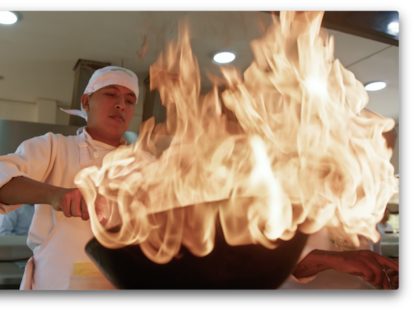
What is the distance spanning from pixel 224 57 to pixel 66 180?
625 millimetres

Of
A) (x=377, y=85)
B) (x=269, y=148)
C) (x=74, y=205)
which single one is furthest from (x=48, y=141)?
(x=377, y=85)

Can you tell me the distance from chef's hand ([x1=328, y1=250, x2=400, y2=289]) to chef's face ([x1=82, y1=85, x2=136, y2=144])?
65 centimetres

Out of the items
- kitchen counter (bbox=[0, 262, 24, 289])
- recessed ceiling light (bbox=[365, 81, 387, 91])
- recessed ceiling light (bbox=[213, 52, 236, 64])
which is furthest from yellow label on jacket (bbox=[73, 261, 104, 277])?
recessed ceiling light (bbox=[365, 81, 387, 91])

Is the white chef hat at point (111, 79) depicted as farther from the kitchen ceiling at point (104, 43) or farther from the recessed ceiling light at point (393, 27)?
the recessed ceiling light at point (393, 27)

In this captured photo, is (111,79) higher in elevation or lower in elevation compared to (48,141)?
higher

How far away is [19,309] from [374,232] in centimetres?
84

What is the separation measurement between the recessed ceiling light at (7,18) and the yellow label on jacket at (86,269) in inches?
25.8

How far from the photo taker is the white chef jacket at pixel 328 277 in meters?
0.65

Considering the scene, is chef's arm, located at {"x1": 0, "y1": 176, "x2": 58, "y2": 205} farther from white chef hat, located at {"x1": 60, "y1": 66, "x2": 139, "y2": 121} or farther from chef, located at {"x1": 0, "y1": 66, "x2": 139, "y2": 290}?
white chef hat, located at {"x1": 60, "y1": 66, "x2": 139, "y2": 121}

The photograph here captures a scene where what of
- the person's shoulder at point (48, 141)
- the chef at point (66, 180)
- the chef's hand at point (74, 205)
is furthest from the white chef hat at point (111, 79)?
the chef's hand at point (74, 205)

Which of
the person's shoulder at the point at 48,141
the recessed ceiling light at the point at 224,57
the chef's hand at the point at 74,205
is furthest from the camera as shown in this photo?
the recessed ceiling light at the point at 224,57

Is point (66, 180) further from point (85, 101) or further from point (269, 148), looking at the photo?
point (269, 148)

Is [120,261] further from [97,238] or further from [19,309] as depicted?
[19,309]

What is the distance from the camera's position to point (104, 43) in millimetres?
940
